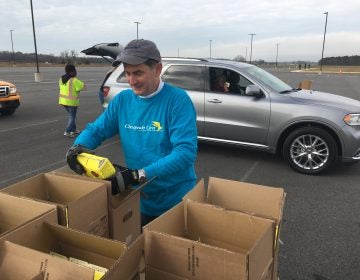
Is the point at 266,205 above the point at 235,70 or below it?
below

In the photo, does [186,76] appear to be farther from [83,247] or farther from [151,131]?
[83,247]

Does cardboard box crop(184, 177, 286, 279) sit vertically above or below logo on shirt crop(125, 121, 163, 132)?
below

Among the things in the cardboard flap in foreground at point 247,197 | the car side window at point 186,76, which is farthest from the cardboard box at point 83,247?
the car side window at point 186,76

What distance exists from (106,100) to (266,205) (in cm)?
575

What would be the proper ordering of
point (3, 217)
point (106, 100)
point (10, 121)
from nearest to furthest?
point (3, 217), point (106, 100), point (10, 121)

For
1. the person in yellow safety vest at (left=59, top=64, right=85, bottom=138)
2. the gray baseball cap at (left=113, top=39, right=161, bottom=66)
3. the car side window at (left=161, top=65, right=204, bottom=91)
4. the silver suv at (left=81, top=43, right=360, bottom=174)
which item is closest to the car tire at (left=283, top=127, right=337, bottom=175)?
the silver suv at (left=81, top=43, right=360, bottom=174)

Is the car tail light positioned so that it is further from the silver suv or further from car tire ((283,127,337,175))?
car tire ((283,127,337,175))

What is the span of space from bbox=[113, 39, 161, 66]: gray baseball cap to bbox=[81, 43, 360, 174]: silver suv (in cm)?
429

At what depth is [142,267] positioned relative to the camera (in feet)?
4.87

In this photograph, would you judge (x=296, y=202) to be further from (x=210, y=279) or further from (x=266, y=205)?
(x=210, y=279)

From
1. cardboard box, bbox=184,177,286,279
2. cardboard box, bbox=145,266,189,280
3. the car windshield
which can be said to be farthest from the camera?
the car windshield

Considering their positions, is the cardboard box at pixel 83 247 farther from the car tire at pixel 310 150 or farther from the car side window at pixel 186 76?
the car side window at pixel 186 76

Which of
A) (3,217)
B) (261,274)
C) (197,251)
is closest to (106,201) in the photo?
(3,217)

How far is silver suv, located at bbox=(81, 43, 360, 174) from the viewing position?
227 inches
